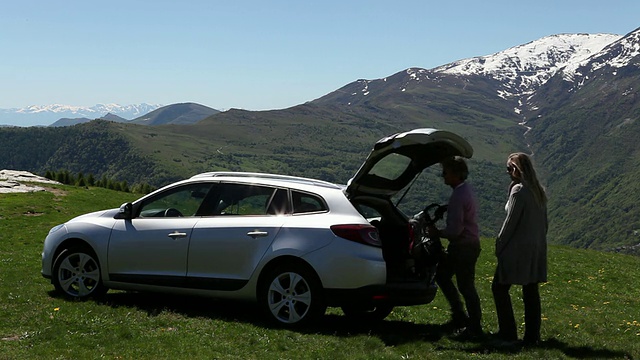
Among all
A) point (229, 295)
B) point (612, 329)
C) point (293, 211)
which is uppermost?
point (293, 211)

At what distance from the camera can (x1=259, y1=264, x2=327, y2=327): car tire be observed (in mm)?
9906

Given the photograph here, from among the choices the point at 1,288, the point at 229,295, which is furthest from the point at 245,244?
the point at 1,288

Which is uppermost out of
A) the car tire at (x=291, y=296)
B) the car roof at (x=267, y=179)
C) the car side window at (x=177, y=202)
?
the car roof at (x=267, y=179)

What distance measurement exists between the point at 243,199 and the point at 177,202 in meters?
1.24

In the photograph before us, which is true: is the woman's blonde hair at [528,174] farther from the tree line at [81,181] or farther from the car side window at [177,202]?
the tree line at [81,181]

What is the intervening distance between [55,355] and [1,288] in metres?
5.76

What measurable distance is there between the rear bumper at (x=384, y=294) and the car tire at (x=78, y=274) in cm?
444

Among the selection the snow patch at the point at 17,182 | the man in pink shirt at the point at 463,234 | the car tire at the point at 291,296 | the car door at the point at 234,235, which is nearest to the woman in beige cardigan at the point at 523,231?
the man in pink shirt at the point at 463,234

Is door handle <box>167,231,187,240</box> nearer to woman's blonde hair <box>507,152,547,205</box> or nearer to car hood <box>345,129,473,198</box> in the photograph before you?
car hood <box>345,129,473,198</box>

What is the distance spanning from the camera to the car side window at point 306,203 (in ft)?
33.8

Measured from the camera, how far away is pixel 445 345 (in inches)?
373

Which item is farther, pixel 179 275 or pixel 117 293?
pixel 117 293

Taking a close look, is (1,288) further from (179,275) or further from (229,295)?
(229,295)

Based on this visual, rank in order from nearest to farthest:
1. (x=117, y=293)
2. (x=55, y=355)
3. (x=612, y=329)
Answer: (x=55, y=355), (x=612, y=329), (x=117, y=293)
